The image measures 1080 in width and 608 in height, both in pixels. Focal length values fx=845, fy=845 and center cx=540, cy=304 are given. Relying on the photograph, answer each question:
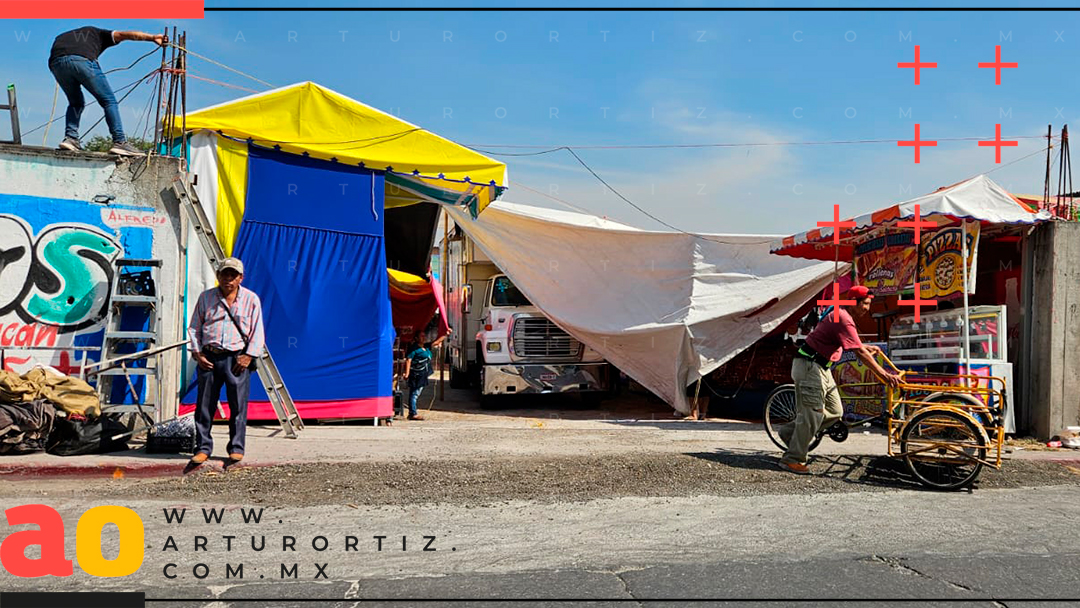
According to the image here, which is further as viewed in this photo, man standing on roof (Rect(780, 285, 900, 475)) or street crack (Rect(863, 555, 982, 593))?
man standing on roof (Rect(780, 285, 900, 475))

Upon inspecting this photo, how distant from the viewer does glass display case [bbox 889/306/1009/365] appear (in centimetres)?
1066

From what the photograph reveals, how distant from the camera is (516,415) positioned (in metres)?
14.3

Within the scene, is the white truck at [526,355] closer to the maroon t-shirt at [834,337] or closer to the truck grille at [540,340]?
the truck grille at [540,340]

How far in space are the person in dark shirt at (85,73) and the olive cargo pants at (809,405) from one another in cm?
772

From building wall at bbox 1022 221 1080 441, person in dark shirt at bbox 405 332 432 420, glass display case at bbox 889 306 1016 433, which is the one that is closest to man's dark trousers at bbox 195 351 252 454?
person in dark shirt at bbox 405 332 432 420

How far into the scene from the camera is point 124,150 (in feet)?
31.7

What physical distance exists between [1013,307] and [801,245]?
300 centimetres

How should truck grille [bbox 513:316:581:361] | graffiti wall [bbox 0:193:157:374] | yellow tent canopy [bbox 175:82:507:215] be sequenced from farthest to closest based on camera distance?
truck grille [bbox 513:316:581:361] < yellow tent canopy [bbox 175:82:507:215] < graffiti wall [bbox 0:193:157:374]

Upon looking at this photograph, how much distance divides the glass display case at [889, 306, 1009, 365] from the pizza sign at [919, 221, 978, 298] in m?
0.30

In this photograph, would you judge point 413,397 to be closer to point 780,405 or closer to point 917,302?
point 780,405

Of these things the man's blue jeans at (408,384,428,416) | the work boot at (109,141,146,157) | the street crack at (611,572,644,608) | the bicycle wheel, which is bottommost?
the street crack at (611,572,644,608)

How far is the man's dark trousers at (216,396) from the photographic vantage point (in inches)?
303

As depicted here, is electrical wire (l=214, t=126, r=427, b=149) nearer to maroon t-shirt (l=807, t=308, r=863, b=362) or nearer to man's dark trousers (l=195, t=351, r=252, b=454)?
man's dark trousers (l=195, t=351, r=252, b=454)

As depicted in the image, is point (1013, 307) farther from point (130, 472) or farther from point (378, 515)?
point (130, 472)
